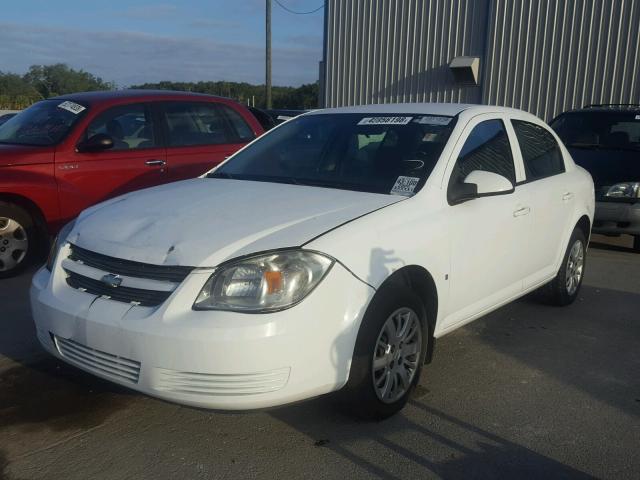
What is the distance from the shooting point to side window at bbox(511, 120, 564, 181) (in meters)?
4.79

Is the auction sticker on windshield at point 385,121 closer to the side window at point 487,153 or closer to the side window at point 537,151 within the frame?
the side window at point 487,153

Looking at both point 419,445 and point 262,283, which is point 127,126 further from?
point 419,445

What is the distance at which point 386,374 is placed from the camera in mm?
3340

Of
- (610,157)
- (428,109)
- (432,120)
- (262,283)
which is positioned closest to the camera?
(262,283)

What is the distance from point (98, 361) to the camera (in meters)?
3.02

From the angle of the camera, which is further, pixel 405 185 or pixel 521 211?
pixel 521 211

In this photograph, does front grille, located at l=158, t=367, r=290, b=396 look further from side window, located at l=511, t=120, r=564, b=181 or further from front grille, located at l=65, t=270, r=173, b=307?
side window, located at l=511, t=120, r=564, b=181

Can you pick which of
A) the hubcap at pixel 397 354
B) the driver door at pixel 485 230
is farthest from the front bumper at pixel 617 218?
the hubcap at pixel 397 354

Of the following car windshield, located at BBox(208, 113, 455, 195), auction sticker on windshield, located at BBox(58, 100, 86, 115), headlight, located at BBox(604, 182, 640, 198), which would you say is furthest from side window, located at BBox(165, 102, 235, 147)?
headlight, located at BBox(604, 182, 640, 198)

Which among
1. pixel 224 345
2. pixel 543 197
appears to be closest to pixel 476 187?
pixel 543 197

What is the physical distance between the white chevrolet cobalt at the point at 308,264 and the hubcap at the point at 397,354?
0.01 m

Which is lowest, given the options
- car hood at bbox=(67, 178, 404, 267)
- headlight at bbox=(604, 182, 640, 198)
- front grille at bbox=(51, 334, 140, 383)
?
front grille at bbox=(51, 334, 140, 383)

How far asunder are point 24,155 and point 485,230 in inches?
169

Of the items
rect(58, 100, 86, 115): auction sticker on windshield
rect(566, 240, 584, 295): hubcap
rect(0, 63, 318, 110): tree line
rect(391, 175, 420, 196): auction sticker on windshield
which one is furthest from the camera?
rect(0, 63, 318, 110): tree line
